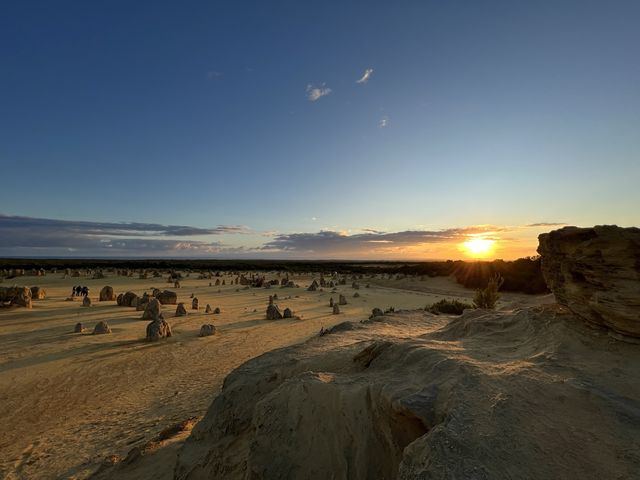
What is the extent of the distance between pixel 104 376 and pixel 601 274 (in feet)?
39.0

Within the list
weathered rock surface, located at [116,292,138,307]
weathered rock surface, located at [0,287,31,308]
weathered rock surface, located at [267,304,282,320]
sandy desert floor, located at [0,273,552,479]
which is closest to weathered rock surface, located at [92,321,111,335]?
sandy desert floor, located at [0,273,552,479]

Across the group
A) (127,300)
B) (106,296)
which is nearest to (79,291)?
(106,296)

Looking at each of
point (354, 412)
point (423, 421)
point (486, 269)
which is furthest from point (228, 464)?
point (486, 269)

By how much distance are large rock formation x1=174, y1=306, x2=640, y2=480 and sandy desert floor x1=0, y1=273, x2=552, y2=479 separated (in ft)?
7.19

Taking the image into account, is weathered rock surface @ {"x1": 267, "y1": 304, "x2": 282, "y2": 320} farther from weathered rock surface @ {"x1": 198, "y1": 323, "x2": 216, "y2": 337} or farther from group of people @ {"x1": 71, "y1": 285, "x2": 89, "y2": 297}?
group of people @ {"x1": 71, "y1": 285, "x2": 89, "y2": 297}

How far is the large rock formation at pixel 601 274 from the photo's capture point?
13.6ft

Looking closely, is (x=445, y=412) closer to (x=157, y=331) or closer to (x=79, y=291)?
(x=157, y=331)

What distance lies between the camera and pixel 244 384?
5719mm

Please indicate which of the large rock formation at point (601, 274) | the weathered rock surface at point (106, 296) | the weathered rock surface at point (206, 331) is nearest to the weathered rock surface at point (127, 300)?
the weathered rock surface at point (106, 296)

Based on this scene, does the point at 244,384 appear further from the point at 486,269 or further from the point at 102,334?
the point at 486,269

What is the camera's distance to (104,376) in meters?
10.6

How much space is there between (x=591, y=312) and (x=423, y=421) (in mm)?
2914

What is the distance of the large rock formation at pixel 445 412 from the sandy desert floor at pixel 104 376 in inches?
86.3

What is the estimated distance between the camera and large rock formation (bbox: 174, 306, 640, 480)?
8.92ft
